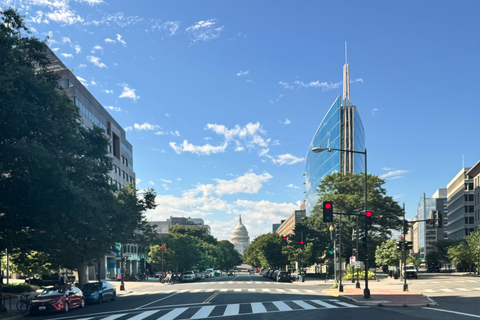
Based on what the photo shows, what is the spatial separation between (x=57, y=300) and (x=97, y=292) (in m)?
6.42

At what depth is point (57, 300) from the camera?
84.2 feet

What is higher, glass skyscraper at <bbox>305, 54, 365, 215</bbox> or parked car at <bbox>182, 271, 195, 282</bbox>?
glass skyscraper at <bbox>305, 54, 365, 215</bbox>

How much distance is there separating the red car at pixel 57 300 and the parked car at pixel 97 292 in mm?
2698

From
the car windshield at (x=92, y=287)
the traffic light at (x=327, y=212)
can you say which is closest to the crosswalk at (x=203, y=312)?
the traffic light at (x=327, y=212)

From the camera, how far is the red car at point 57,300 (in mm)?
25312

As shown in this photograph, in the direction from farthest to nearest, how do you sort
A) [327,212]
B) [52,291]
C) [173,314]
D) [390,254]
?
[390,254], [327,212], [52,291], [173,314]

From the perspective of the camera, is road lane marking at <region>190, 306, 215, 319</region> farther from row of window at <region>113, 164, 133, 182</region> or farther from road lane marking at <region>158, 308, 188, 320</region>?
row of window at <region>113, 164, 133, 182</region>

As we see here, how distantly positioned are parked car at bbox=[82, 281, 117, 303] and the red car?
106 inches

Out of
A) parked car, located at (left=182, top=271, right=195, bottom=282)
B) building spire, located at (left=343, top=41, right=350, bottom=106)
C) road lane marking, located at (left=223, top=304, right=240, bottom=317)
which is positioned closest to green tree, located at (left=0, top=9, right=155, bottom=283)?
road lane marking, located at (left=223, top=304, right=240, bottom=317)

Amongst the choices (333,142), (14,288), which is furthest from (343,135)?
(14,288)

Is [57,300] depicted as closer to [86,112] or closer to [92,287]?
[92,287]

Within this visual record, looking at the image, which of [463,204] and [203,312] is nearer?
[203,312]

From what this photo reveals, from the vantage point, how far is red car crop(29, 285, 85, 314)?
25312mm

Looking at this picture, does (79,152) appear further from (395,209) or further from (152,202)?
(395,209)
